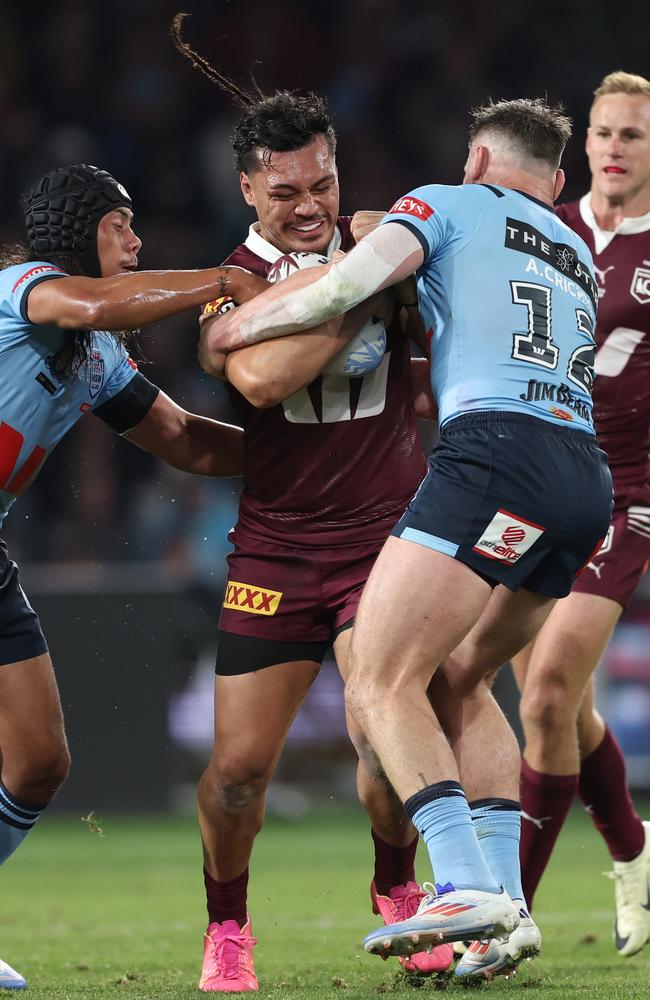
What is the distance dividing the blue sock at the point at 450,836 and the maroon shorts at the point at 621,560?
2.03 metres

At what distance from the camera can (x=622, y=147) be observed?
19.1 ft

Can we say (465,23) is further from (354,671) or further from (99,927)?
(354,671)

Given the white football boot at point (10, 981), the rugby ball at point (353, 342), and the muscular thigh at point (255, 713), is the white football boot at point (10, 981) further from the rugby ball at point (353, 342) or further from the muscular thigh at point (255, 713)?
the rugby ball at point (353, 342)

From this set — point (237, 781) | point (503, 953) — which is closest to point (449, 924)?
point (503, 953)

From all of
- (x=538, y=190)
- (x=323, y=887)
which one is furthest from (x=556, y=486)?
(x=323, y=887)

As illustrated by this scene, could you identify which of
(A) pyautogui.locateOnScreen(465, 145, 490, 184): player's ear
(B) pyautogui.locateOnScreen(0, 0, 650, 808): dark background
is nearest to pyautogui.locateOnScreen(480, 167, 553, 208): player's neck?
(A) pyautogui.locateOnScreen(465, 145, 490, 184): player's ear

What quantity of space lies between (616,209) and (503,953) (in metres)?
3.26

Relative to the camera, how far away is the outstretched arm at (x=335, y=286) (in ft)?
12.8

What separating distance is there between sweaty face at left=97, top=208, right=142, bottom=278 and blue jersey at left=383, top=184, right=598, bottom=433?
1127 mm

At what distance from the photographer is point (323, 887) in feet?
25.3

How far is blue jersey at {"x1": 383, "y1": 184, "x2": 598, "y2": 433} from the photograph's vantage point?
12.9 ft

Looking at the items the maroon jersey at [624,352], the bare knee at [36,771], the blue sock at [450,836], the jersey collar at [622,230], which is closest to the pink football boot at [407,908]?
the blue sock at [450,836]

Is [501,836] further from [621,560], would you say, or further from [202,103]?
[202,103]

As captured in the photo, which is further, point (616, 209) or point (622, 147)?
point (616, 209)
